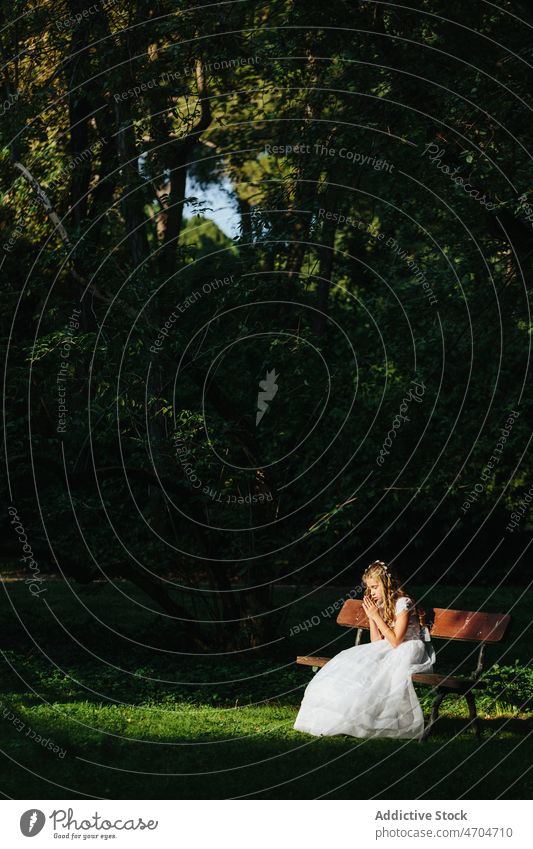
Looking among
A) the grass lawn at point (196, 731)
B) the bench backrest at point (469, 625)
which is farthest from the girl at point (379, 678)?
the bench backrest at point (469, 625)

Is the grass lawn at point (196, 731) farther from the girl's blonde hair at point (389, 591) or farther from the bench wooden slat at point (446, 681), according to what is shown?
the girl's blonde hair at point (389, 591)

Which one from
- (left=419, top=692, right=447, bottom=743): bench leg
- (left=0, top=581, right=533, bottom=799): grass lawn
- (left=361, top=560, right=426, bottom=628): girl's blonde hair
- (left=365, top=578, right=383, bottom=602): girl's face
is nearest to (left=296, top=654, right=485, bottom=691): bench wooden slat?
(left=419, top=692, right=447, bottom=743): bench leg

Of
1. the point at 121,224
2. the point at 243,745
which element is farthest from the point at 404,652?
the point at 121,224

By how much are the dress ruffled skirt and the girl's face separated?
0.32 meters

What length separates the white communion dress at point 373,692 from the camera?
7195 millimetres

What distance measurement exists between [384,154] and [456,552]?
23.6 feet

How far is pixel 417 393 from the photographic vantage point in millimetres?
12977

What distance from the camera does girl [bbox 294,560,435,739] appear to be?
7203 mm

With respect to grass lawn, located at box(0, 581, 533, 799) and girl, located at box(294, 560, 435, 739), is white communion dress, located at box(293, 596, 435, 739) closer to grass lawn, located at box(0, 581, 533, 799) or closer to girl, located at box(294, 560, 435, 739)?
girl, located at box(294, 560, 435, 739)

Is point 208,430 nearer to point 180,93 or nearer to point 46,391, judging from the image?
point 46,391

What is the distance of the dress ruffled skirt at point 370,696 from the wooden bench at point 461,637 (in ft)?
0.41

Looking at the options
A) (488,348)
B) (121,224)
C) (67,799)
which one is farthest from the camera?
(121,224)

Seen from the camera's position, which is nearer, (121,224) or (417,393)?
(417,393)

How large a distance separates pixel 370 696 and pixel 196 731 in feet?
4.32
